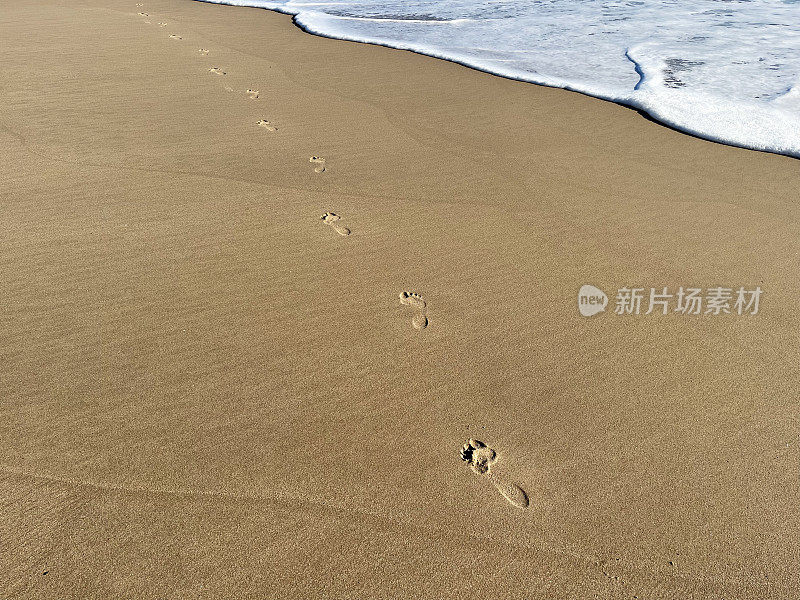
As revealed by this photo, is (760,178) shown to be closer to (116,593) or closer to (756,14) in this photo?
(116,593)

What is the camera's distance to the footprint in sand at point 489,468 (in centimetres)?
192

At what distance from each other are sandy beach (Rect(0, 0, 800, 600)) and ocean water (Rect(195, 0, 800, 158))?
889mm

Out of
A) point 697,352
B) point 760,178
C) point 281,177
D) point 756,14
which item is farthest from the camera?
point 756,14

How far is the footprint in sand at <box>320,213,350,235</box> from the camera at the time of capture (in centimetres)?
333

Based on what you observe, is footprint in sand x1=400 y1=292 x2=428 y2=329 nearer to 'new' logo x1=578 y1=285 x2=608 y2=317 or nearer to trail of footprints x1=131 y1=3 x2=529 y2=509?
trail of footprints x1=131 y1=3 x2=529 y2=509

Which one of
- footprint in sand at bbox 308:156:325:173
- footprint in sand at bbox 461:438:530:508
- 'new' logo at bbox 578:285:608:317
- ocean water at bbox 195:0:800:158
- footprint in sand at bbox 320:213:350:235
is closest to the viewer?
footprint in sand at bbox 461:438:530:508

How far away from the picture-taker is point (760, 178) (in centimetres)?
416

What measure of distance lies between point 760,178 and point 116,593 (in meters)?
4.60

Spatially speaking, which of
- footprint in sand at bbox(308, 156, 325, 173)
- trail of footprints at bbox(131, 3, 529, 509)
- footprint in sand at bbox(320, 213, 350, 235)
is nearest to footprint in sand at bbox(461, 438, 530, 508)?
trail of footprints at bbox(131, 3, 529, 509)

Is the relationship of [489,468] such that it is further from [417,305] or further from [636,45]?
[636,45]

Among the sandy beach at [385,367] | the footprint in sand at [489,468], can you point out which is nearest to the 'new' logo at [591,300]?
the sandy beach at [385,367]

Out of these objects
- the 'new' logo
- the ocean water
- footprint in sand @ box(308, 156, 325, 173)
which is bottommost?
the 'new' logo

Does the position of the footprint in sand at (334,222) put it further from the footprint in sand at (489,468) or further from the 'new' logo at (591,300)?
the footprint in sand at (489,468)

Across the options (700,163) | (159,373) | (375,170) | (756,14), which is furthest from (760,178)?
(756,14)
